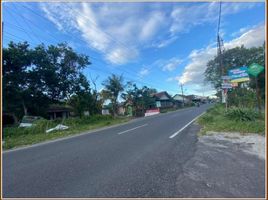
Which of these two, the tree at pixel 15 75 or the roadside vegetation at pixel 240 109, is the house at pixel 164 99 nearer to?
the roadside vegetation at pixel 240 109

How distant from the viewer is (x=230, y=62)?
3706cm

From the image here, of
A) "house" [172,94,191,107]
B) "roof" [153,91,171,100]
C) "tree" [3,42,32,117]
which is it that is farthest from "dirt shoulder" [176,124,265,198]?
"house" [172,94,191,107]

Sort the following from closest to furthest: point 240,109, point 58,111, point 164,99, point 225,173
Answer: point 225,173, point 240,109, point 58,111, point 164,99

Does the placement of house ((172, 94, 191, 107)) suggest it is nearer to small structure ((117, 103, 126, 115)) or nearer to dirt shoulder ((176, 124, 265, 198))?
small structure ((117, 103, 126, 115))

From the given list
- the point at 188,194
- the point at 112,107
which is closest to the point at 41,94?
the point at 112,107

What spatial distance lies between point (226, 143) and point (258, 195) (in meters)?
4.47

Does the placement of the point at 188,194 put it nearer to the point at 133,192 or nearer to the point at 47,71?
the point at 133,192

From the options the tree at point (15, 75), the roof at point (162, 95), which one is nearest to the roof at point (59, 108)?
the tree at point (15, 75)

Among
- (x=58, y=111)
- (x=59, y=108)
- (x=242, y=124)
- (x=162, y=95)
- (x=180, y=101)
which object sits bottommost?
(x=242, y=124)

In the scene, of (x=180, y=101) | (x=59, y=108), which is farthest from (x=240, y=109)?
(x=180, y=101)

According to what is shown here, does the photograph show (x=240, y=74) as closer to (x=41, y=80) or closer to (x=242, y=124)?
(x=242, y=124)

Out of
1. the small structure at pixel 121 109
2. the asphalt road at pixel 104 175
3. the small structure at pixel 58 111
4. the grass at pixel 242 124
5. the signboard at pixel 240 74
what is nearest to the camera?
the asphalt road at pixel 104 175

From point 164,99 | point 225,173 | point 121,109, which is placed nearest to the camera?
point 225,173

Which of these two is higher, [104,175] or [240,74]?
[240,74]
